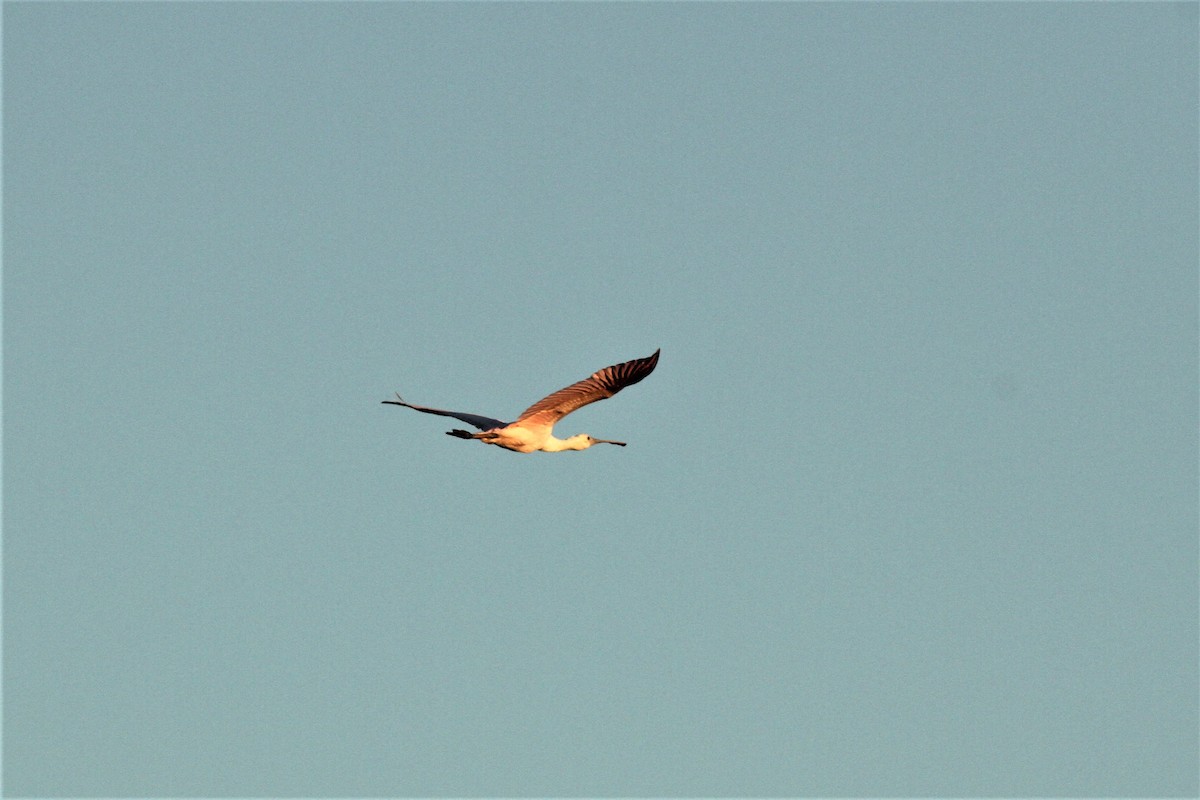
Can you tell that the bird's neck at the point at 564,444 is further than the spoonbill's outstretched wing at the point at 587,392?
Yes

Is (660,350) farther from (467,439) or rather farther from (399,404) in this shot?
(399,404)

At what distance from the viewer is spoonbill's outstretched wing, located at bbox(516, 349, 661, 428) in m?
47.1

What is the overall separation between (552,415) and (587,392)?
2.49 metres

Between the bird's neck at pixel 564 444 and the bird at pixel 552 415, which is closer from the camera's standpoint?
the bird at pixel 552 415

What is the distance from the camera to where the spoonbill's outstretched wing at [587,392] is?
47125mm

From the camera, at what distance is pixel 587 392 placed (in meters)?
48.9

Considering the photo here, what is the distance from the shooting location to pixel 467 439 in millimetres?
50469

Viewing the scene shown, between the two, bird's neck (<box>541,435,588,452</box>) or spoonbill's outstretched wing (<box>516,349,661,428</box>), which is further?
bird's neck (<box>541,435,588,452</box>)

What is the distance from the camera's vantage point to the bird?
156 ft

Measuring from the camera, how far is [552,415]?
168 ft

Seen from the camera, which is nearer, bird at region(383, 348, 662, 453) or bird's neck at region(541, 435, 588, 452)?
bird at region(383, 348, 662, 453)

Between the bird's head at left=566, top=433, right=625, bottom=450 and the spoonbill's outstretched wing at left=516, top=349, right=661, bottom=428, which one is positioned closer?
the spoonbill's outstretched wing at left=516, top=349, right=661, bottom=428

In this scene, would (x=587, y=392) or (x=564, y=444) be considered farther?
(x=564, y=444)

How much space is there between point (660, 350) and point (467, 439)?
690 cm
